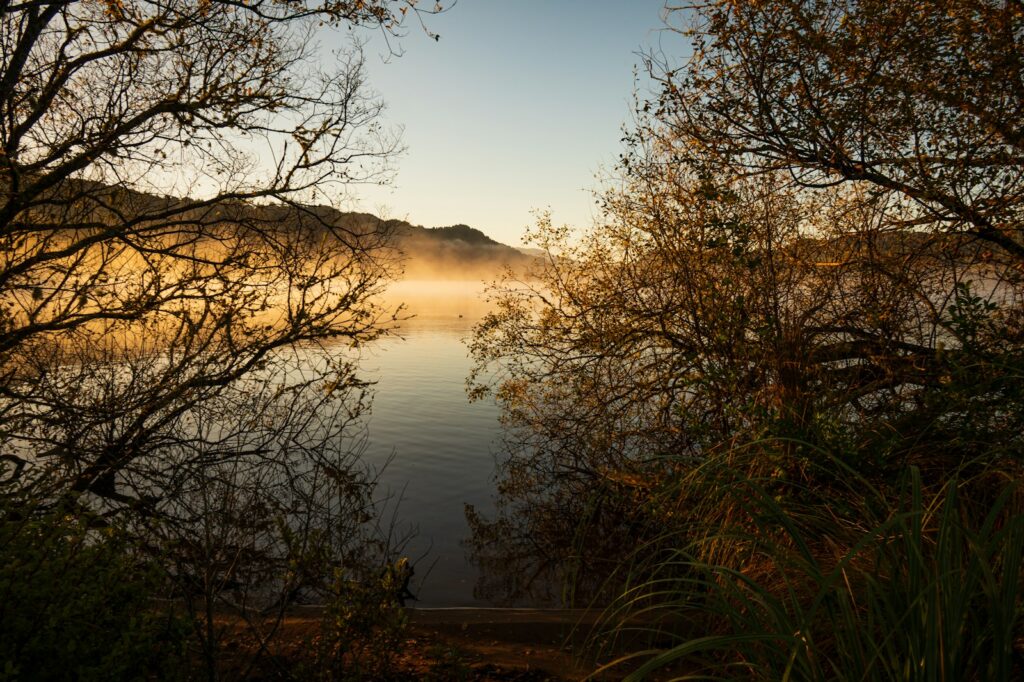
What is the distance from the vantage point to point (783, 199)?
9477 mm

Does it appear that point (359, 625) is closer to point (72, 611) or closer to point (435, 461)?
point (72, 611)

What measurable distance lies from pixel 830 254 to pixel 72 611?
9.88m

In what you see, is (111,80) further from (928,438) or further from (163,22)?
(928,438)

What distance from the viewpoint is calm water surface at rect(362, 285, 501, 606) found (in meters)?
11.2

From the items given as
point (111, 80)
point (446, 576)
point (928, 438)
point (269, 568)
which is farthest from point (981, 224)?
point (111, 80)

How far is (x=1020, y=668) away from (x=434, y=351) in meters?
36.9

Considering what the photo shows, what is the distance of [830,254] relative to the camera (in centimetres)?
913

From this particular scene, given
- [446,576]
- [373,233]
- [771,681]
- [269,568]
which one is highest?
[373,233]

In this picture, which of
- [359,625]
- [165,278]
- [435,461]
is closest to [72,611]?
[359,625]

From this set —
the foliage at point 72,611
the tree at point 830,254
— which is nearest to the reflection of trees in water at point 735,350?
the tree at point 830,254

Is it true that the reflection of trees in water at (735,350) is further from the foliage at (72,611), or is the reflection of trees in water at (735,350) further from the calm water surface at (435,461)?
the foliage at (72,611)

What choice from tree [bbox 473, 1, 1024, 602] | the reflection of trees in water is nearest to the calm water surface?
the reflection of trees in water

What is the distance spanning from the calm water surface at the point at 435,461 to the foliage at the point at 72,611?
Result: 4615 millimetres

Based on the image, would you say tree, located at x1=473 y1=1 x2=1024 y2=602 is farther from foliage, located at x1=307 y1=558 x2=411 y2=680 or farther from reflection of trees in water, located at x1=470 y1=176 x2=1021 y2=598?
foliage, located at x1=307 y1=558 x2=411 y2=680
